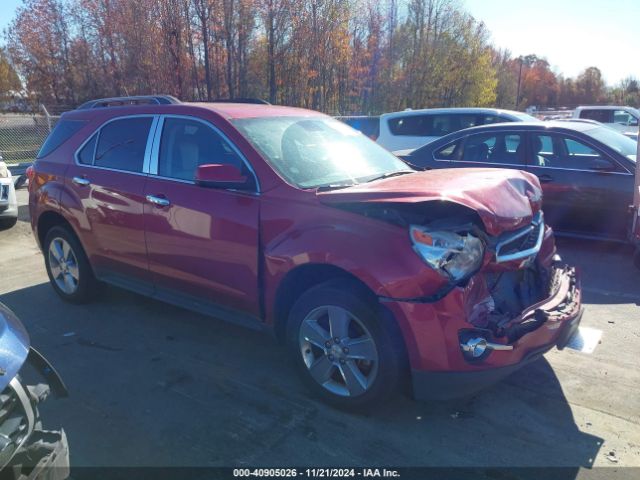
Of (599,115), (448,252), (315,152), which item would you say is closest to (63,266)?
(315,152)

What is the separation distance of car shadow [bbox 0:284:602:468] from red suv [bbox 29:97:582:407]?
0.28 m

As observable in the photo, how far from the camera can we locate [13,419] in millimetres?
2070

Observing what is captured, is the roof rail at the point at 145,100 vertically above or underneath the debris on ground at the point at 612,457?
above

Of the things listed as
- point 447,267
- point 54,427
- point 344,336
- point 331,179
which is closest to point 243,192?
point 331,179

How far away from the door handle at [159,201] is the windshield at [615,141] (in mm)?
5329

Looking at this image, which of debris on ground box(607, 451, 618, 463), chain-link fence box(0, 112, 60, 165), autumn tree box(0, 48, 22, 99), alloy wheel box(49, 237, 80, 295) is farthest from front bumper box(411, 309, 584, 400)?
autumn tree box(0, 48, 22, 99)

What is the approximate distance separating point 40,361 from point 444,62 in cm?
3490

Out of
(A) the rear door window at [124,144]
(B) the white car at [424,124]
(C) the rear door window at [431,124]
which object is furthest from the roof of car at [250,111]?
(C) the rear door window at [431,124]

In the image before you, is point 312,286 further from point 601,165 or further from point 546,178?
point 601,165

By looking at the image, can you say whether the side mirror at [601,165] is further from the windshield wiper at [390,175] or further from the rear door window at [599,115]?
the rear door window at [599,115]

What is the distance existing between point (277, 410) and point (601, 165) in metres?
5.27

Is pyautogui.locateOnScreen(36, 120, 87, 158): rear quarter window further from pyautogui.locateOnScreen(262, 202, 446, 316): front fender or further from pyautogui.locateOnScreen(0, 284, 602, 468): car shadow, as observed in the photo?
pyautogui.locateOnScreen(262, 202, 446, 316): front fender

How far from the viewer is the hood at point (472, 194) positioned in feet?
9.87

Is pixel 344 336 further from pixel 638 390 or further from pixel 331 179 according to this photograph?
pixel 638 390
